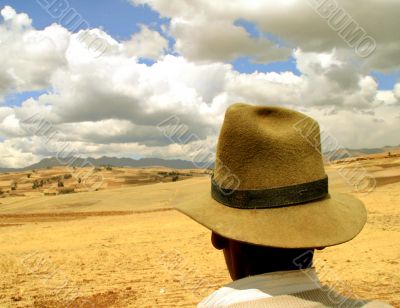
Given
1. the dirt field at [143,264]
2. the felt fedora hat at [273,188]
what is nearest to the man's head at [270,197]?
the felt fedora hat at [273,188]

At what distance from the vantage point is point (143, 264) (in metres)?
10.9

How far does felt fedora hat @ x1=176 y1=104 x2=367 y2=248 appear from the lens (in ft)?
5.30

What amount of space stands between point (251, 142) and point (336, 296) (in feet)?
2.09

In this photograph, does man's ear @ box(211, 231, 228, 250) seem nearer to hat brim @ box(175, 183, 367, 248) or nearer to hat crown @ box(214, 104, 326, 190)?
hat brim @ box(175, 183, 367, 248)

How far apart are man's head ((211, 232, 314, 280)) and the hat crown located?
0.78ft

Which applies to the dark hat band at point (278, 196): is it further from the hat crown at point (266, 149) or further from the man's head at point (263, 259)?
the man's head at point (263, 259)

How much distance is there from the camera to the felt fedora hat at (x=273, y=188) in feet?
5.30

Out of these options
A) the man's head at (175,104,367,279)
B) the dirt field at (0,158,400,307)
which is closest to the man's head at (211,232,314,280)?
the man's head at (175,104,367,279)

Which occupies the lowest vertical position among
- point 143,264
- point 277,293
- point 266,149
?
point 143,264

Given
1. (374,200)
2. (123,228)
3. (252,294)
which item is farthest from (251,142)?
(374,200)

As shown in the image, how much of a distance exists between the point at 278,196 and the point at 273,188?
35 mm

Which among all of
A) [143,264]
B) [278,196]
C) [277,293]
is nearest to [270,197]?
[278,196]

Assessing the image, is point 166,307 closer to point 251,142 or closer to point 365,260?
point 365,260

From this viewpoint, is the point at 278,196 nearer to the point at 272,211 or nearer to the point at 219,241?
the point at 272,211
